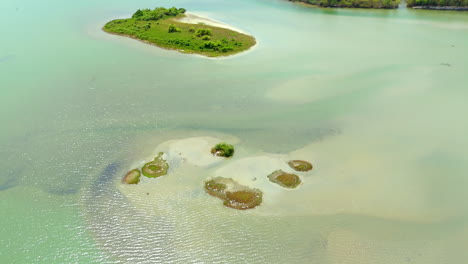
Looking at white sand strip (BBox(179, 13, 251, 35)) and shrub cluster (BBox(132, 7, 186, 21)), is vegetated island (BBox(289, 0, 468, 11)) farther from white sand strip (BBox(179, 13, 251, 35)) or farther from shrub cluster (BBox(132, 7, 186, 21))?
shrub cluster (BBox(132, 7, 186, 21))

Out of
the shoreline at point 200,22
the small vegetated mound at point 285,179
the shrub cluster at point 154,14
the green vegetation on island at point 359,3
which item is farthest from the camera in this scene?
the green vegetation on island at point 359,3

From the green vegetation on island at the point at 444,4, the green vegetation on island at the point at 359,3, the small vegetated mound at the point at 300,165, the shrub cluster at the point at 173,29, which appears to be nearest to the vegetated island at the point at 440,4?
the green vegetation on island at the point at 444,4

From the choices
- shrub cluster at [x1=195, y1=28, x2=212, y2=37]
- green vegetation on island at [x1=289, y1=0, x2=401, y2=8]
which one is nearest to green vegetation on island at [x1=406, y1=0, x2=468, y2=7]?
green vegetation on island at [x1=289, y1=0, x2=401, y2=8]

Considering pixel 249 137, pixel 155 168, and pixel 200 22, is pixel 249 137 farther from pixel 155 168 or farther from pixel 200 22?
pixel 200 22

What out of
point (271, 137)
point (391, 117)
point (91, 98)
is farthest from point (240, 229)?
point (91, 98)

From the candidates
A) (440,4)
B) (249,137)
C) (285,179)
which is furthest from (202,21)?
(440,4)

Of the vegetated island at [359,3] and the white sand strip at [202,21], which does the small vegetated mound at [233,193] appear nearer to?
the white sand strip at [202,21]
